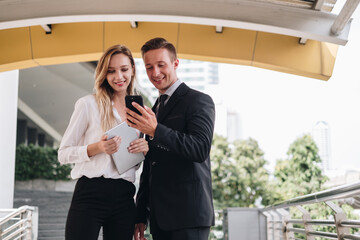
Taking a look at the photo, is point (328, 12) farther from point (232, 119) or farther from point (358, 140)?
point (232, 119)

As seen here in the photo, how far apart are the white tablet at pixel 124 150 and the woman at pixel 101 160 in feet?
0.13

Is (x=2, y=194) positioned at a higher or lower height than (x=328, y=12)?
lower

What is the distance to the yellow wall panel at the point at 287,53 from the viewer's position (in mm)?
7027

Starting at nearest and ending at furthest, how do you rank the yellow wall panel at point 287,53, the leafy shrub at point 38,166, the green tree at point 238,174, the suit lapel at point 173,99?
the suit lapel at point 173,99 < the yellow wall panel at point 287,53 < the leafy shrub at point 38,166 < the green tree at point 238,174

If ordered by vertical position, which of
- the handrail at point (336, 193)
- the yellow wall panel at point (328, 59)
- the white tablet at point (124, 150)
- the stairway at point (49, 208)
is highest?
the yellow wall panel at point (328, 59)

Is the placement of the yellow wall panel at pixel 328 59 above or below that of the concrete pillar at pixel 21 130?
below

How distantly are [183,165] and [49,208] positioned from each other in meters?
14.1

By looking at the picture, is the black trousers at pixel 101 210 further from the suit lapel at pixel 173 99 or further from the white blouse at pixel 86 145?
the suit lapel at pixel 173 99

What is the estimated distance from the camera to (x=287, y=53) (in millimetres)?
7039

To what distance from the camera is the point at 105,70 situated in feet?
8.45

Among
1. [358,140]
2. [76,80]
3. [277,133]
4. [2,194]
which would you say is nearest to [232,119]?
[358,140]

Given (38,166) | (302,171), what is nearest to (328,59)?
(38,166)

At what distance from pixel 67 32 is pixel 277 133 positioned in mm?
87314

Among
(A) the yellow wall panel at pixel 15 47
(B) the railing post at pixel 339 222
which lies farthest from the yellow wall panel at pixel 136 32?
(B) the railing post at pixel 339 222
